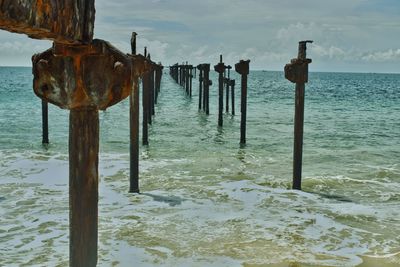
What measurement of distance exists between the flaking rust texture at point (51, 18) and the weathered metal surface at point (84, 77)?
0.23 meters

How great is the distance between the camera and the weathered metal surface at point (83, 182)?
320 cm

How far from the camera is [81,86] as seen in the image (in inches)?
115

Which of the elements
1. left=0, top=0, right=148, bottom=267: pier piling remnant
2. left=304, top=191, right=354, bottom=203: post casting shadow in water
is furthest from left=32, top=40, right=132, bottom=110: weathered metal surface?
left=304, top=191, right=354, bottom=203: post casting shadow in water

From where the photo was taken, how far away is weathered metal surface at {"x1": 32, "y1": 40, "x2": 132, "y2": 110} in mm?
2916

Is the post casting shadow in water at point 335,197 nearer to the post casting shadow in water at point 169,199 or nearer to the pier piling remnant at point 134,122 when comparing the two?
the post casting shadow in water at point 169,199

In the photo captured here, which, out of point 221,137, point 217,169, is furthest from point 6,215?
point 221,137

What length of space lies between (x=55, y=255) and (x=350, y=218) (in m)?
4.86

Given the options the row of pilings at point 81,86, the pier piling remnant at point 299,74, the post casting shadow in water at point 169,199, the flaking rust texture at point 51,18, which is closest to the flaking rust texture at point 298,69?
the pier piling remnant at point 299,74

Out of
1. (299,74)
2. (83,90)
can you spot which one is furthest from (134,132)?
(83,90)

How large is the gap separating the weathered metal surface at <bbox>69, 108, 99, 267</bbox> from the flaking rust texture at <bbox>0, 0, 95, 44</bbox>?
690mm

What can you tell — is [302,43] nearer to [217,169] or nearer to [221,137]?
[217,169]

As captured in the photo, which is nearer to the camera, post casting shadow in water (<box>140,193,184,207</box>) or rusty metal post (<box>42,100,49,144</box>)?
post casting shadow in water (<box>140,193,184,207</box>)

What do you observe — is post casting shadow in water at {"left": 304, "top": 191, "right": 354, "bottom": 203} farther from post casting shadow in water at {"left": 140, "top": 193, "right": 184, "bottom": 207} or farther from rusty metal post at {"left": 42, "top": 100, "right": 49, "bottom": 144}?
rusty metal post at {"left": 42, "top": 100, "right": 49, "bottom": 144}

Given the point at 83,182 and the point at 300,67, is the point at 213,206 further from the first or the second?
the point at 83,182
